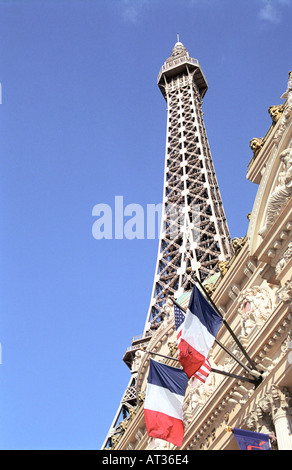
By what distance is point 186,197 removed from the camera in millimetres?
65625

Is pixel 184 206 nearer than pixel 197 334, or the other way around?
pixel 197 334

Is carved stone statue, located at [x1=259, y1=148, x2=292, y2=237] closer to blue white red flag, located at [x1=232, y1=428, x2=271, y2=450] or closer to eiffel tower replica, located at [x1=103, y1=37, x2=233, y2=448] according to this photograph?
blue white red flag, located at [x1=232, y1=428, x2=271, y2=450]

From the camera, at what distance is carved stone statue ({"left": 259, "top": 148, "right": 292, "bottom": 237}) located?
15.2 m

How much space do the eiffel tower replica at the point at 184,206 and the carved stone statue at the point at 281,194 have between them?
1240 inches

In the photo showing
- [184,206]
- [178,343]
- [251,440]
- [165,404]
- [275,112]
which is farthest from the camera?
[184,206]

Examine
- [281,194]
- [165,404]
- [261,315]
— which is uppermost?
[281,194]

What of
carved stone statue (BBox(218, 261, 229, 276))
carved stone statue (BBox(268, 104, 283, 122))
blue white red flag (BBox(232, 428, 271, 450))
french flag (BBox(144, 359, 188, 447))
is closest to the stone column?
blue white red flag (BBox(232, 428, 271, 450))

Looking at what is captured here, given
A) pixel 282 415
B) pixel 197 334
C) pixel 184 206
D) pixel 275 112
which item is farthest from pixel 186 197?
pixel 282 415

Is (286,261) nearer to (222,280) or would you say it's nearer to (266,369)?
(266,369)

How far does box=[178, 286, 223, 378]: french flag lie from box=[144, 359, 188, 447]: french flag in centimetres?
209

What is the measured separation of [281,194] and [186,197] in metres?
50.4

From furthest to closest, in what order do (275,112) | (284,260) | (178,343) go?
(275,112)
(178,343)
(284,260)

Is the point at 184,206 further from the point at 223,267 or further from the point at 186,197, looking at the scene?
the point at 223,267
